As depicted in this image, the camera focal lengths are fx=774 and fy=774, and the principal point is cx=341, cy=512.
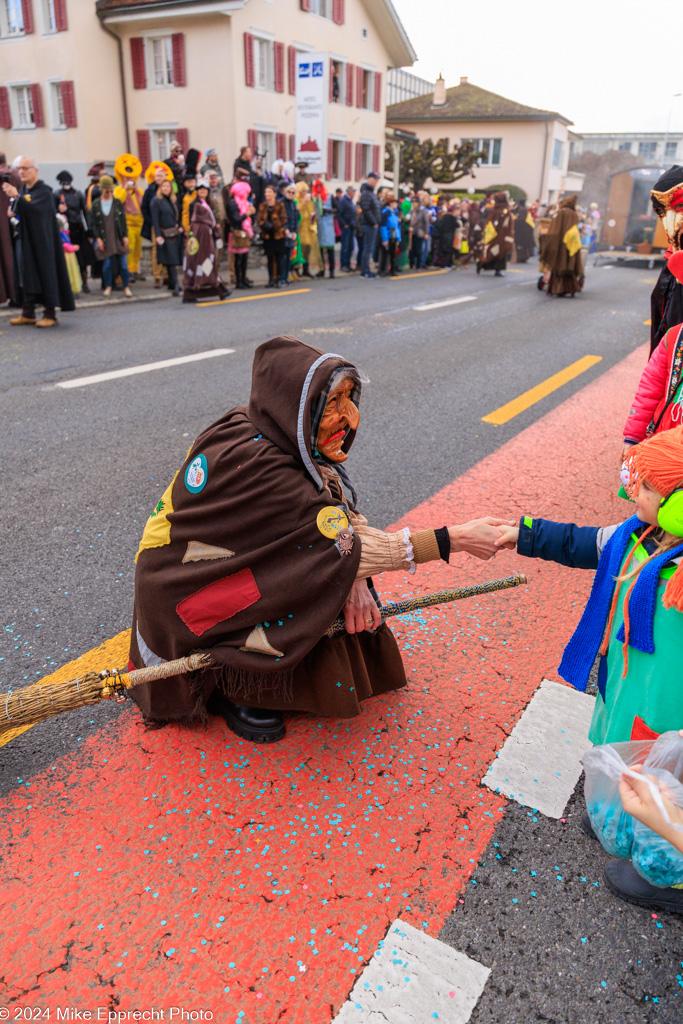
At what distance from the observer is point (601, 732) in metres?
2.25

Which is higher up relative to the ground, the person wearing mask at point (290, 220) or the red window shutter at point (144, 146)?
the red window shutter at point (144, 146)

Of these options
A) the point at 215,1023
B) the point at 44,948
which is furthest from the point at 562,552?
the point at 44,948

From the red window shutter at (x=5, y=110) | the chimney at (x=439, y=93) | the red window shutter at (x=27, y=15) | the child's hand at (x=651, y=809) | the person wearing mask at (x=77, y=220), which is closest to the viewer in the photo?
the child's hand at (x=651, y=809)

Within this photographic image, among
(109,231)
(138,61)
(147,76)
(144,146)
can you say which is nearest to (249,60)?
(147,76)

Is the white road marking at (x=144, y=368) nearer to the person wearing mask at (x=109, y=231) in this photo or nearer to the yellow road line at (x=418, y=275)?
the person wearing mask at (x=109, y=231)

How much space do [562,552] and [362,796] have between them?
0.98m

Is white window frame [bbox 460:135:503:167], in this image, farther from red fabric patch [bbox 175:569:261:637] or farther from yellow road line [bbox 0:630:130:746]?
red fabric patch [bbox 175:569:261:637]

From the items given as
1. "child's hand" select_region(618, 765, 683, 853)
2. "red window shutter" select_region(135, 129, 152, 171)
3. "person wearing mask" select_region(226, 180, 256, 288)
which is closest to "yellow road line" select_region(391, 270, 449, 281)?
"person wearing mask" select_region(226, 180, 256, 288)

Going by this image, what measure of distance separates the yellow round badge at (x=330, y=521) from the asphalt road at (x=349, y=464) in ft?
3.34

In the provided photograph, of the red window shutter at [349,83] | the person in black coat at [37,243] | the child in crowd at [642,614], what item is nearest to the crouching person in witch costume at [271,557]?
the child in crowd at [642,614]

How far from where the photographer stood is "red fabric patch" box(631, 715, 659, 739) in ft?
6.51

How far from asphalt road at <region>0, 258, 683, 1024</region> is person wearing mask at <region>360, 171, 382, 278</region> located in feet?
15.0

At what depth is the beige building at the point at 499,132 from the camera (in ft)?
153

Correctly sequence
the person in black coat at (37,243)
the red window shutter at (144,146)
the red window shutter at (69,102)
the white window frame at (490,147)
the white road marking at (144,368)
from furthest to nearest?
the white window frame at (490,147) < the red window shutter at (144,146) < the red window shutter at (69,102) < the person in black coat at (37,243) < the white road marking at (144,368)
